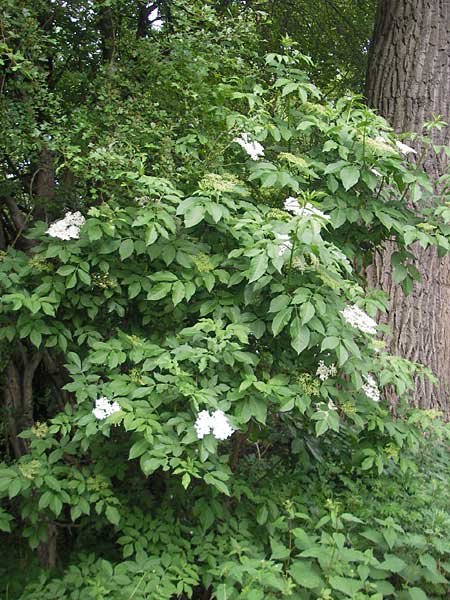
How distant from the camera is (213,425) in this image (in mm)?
2238

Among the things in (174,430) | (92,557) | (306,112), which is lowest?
(92,557)

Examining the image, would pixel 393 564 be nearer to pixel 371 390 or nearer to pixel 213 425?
pixel 371 390

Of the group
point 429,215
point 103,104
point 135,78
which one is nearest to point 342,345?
point 429,215

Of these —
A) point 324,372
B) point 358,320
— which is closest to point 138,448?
point 324,372

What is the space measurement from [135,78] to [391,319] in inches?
88.5

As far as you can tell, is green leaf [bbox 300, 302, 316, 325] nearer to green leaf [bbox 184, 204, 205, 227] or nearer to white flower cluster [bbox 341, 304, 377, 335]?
white flower cluster [bbox 341, 304, 377, 335]

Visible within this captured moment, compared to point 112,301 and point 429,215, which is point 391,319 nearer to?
point 429,215

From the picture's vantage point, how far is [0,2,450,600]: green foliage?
2391 mm

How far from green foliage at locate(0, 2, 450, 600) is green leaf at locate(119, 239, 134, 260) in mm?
54

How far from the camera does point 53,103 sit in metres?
3.10

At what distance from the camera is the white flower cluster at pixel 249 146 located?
278 centimetres

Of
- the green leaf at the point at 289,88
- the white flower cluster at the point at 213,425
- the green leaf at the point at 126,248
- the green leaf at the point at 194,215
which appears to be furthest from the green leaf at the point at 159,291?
the green leaf at the point at 289,88

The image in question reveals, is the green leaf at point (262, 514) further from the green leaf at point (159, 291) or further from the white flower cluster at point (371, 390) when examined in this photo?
the green leaf at point (159, 291)

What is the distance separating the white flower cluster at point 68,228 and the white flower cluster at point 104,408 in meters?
0.72
